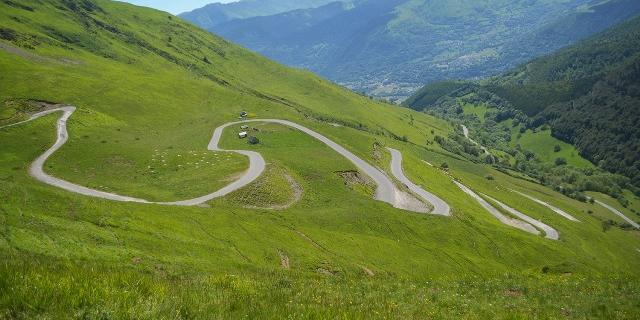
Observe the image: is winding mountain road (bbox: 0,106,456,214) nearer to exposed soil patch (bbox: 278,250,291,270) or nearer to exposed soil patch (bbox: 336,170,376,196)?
exposed soil patch (bbox: 336,170,376,196)

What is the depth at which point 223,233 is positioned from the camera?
189 ft

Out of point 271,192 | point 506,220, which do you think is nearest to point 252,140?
point 271,192

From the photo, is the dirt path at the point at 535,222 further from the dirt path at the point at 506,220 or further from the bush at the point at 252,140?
the bush at the point at 252,140

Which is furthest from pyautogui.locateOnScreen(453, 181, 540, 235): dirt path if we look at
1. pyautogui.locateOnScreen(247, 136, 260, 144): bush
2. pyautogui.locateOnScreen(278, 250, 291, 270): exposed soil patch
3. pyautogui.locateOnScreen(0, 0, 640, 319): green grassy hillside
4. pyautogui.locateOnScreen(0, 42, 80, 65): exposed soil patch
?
pyautogui.locateOnScreen(0, 42, 80, 65): exposed soil patch

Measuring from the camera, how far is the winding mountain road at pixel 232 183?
2977 inches

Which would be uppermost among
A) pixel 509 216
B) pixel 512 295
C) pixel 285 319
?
pixel 285 319

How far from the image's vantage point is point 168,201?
74938mm

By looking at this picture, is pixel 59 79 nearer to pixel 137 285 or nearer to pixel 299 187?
pixel 299 187

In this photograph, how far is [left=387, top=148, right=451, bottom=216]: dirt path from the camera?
10851cm

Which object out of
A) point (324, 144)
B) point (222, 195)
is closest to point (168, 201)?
point (222, 195)

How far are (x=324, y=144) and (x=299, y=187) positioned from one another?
39.5 metres

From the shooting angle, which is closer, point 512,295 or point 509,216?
point 512,295

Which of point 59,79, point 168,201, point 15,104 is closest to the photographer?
point 168,201

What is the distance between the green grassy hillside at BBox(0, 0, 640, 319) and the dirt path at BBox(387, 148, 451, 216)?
10.1 feet
